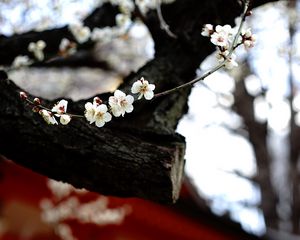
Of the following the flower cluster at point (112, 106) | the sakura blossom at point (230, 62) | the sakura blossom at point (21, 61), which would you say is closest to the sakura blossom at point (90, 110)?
the flower cluster at point (112, 106)

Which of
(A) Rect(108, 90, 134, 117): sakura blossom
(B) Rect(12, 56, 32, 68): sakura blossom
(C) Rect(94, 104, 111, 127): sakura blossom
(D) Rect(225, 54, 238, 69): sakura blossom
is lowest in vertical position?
(C) Rect(94, 104, 111, 127): sakura blossom

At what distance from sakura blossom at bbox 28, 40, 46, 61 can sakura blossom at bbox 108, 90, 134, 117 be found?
5.43ft

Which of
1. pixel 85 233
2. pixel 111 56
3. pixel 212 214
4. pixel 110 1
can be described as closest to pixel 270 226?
pixel 212 214

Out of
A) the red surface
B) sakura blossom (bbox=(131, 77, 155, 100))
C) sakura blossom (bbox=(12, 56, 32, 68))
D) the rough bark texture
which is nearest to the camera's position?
sakura blossom (bbox=(131, 77, 155, 100))

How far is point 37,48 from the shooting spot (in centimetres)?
305

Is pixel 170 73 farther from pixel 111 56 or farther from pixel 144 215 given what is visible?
pixel 111 56

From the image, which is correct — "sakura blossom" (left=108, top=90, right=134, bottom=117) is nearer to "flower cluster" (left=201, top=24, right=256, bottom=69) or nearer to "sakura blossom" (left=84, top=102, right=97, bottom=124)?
"sakura blossom" (left=84, top=102, right=97, bottom=124)

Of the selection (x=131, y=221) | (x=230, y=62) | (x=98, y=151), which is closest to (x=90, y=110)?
(x=98, y=151)

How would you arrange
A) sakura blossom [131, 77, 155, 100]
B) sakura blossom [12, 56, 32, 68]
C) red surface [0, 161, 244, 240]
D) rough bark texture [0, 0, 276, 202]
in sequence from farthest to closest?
red surface [0, 161, 244, 240], sakura blossom [12, 56, 32, 68], rough bark texture [0, 0, 276, 202], sakura blossom [131, 77, 155, 100]

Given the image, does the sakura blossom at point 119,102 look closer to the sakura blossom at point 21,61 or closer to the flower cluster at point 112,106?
the flower cluster at point 112,106

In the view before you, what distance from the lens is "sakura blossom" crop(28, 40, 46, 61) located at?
120 inches

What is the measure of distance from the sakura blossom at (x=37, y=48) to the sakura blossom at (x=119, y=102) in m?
1.66

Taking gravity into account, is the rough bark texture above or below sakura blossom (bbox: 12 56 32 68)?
below

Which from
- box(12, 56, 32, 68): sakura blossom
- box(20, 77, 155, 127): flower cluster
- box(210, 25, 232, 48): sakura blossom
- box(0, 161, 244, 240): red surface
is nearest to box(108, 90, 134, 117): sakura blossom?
box(20, 77, 155, 127): flower cluster
